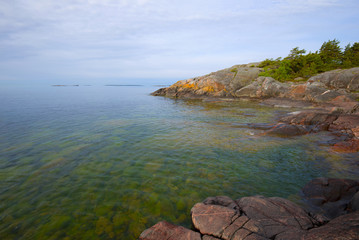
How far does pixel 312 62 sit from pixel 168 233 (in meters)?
58.6

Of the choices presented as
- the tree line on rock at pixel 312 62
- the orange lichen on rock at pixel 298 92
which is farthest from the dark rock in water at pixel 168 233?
the tree line on rock at pixel 312 62

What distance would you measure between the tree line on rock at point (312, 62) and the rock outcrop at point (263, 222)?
4826cm

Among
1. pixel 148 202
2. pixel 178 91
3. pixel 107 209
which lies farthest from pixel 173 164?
pixel 178 91

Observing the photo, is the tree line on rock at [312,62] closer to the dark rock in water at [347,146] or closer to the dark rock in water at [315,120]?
the dark rock in water at [315,120]

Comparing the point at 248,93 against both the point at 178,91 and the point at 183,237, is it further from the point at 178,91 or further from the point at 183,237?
the point at 183,237

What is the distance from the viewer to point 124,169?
953 cm

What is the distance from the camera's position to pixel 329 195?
6.79m

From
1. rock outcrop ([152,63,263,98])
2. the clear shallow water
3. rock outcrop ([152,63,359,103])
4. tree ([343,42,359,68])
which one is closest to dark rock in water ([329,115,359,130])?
the clear shallow water

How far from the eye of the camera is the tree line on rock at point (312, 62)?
46.2 m

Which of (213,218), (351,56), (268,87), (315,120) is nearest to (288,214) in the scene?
(213,218)

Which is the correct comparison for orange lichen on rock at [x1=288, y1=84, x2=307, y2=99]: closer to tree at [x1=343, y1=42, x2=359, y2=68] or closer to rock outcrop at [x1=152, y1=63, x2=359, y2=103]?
rock outcrop at [x1=152, y1=63, x2=359, y2=103]

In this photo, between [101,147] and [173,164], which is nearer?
[173,164]

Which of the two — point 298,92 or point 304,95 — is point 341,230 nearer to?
point 304,95

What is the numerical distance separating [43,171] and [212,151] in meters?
9.89
